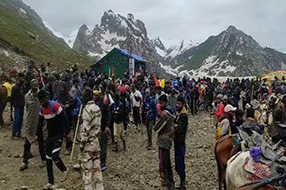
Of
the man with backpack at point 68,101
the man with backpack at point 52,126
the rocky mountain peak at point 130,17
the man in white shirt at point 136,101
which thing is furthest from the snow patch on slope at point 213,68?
the man with backpack at point 52,126

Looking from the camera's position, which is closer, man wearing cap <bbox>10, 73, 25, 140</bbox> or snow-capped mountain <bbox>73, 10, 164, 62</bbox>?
man wearing cap <bbox>10, 73, 25, 140</bbox>

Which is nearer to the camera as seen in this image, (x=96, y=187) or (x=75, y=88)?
(x=96, y=187)

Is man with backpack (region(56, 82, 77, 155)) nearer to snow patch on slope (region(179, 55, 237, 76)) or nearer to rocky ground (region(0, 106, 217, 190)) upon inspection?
rocky ground (region(0, 106, 217, 190))

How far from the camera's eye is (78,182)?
7.67 meters

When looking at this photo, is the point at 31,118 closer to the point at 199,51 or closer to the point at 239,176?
the point at 239,176

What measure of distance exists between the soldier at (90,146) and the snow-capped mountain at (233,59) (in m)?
99.6

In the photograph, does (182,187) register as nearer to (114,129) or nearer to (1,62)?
(114,129)

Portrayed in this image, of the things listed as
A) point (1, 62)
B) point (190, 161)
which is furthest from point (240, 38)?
point (190, 161)

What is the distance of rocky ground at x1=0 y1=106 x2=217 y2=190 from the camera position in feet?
24.8

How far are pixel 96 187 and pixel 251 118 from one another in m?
3.89

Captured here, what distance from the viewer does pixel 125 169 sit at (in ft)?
29.5

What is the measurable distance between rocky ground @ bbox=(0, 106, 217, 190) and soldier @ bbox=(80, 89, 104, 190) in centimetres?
115

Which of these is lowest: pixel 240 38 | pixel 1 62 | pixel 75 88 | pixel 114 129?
pixel 114 129

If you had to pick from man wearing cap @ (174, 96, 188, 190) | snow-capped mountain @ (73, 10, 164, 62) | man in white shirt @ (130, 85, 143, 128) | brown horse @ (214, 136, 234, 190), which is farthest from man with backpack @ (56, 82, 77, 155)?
snow-capped mountain @ (73, 10, 164, 62)
